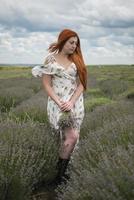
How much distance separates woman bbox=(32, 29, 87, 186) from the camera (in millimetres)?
5207

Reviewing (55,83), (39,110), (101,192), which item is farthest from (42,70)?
(39,110)

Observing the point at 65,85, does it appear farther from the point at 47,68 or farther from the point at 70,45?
the point at 70,45

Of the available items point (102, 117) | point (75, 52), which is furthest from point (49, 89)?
point (102, 117)

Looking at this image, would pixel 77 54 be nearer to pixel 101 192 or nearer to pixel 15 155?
pixel 15 155

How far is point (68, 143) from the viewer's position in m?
5.18

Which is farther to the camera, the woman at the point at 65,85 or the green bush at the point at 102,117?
the green bush at the point at 102,117

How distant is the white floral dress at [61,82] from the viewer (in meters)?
5.32

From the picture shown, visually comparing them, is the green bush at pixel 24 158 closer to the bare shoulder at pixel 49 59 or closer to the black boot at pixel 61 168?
the black boot at pixel 61 168

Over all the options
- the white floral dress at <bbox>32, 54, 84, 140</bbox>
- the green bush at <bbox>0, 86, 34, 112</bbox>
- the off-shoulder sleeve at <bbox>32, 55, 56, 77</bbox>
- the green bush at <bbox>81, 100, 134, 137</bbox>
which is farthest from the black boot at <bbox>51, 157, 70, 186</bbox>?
the green bush at <bbox>0, 86, 34, 112</bbox>

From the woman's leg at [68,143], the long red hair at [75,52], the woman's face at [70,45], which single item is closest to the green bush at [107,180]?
the woman's leg at [68,143]

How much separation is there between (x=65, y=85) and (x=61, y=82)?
0.18 ft

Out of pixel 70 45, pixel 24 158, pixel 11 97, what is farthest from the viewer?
pixel 11 97

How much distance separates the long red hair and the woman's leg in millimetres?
542

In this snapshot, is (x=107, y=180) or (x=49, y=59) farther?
(x=49, y=59)
